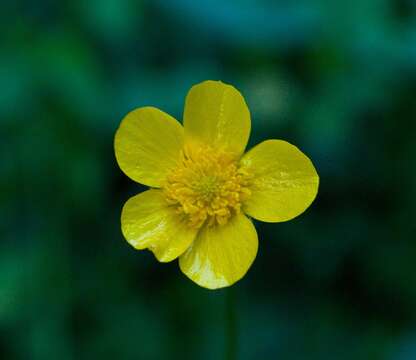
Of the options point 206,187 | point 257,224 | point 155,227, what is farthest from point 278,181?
point 257,224

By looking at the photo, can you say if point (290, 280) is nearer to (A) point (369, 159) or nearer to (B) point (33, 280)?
(A) point (369, 159)

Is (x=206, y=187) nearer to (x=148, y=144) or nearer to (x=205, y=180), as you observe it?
(x=205, y=180)

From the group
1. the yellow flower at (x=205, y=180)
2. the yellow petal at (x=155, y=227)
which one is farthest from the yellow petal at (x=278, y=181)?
the yellow petal at (x=155, y=227)

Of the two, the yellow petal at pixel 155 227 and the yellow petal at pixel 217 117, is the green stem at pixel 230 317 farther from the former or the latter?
the yellow petal at pixel 217 117

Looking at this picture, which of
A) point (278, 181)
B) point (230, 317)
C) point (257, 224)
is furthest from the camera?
point (257, 224)

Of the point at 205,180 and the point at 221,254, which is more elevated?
the point at 205,180

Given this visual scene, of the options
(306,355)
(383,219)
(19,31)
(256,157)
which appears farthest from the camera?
(19,31)

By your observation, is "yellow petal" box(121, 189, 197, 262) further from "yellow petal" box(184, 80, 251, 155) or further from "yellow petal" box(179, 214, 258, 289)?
"yellow petal" box(184, 80, 251, 155)

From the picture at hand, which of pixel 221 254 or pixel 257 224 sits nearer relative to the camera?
pixel 221 254

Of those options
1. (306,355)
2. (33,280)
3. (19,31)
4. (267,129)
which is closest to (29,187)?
(33,280)
